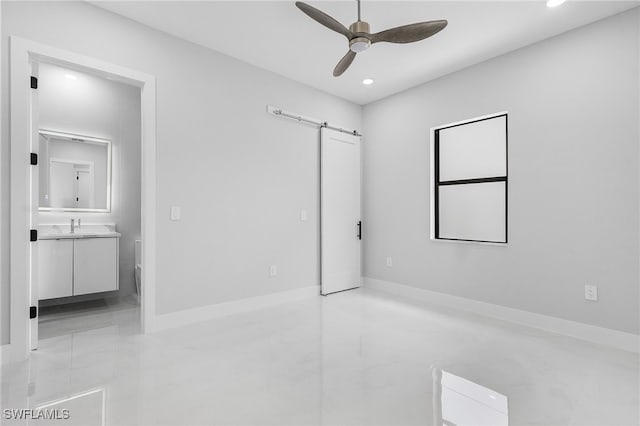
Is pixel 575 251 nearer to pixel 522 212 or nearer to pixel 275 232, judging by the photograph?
pixel 522 212

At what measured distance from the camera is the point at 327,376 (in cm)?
209

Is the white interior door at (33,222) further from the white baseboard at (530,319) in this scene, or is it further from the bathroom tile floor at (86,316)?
the white baseboard at (530,319)

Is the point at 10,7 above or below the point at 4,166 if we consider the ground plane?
above

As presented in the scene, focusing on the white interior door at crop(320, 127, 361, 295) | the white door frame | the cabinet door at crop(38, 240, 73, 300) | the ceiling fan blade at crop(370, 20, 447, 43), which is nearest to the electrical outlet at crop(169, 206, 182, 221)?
the white door frame

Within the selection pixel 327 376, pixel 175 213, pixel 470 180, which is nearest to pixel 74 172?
pixel 175 213

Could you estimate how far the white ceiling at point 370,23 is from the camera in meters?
2.58

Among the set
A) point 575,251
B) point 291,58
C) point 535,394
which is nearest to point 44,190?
point 291,58

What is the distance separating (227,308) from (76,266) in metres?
1.79

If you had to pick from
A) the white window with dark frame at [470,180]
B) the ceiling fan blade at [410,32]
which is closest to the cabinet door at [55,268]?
the ceiling fan blade at [410,32]

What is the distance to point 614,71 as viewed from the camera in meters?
2.65

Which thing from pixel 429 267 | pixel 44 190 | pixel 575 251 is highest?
pixel 44 190

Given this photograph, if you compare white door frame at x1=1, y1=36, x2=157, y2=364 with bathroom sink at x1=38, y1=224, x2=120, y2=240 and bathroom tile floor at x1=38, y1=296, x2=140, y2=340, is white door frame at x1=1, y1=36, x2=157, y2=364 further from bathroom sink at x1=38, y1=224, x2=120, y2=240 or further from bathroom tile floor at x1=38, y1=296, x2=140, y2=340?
bathroom sink at x1=38, y1=224, x2=120, y2=240

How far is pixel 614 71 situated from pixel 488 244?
72.9 inches

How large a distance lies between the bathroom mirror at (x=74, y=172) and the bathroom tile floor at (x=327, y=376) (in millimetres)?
1778
